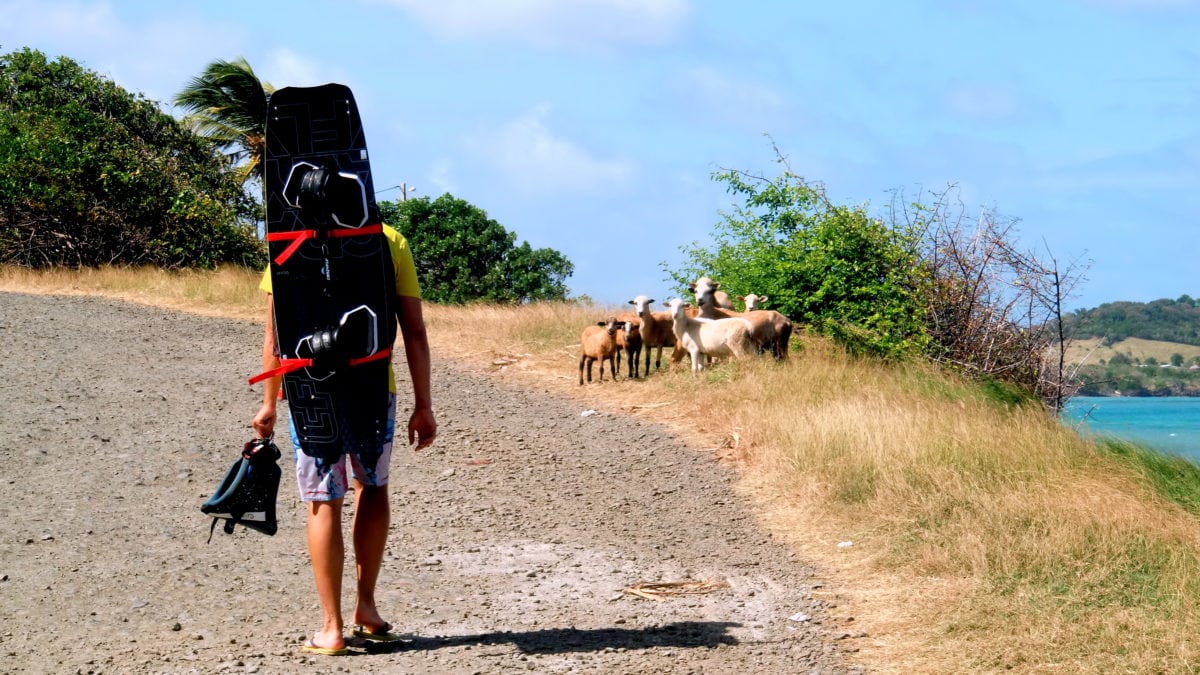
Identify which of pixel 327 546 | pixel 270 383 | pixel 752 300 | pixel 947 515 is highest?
pixel 752 300

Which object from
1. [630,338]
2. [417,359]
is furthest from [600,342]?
[417,359]

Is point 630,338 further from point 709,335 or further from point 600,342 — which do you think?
point 709,335

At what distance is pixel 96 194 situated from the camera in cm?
2450

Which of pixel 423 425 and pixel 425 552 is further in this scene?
pixel 425 552

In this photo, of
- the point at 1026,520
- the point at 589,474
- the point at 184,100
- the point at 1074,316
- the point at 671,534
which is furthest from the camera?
the point at 184,100

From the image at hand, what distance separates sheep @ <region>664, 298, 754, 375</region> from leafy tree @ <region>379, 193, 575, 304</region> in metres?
16.5

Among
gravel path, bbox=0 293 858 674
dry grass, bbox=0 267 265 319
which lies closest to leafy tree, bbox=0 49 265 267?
dry grass, bbox=0 267 265 319

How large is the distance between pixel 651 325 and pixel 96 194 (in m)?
15.4

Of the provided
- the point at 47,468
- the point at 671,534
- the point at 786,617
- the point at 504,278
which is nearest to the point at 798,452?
the point at 671,534

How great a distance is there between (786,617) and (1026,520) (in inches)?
81.7

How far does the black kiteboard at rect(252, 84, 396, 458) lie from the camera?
493 centimetres

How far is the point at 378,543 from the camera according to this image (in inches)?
207

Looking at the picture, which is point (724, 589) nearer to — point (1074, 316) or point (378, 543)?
point (378, 543)

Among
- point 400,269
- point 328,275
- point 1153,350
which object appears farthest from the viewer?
point 1153,350
